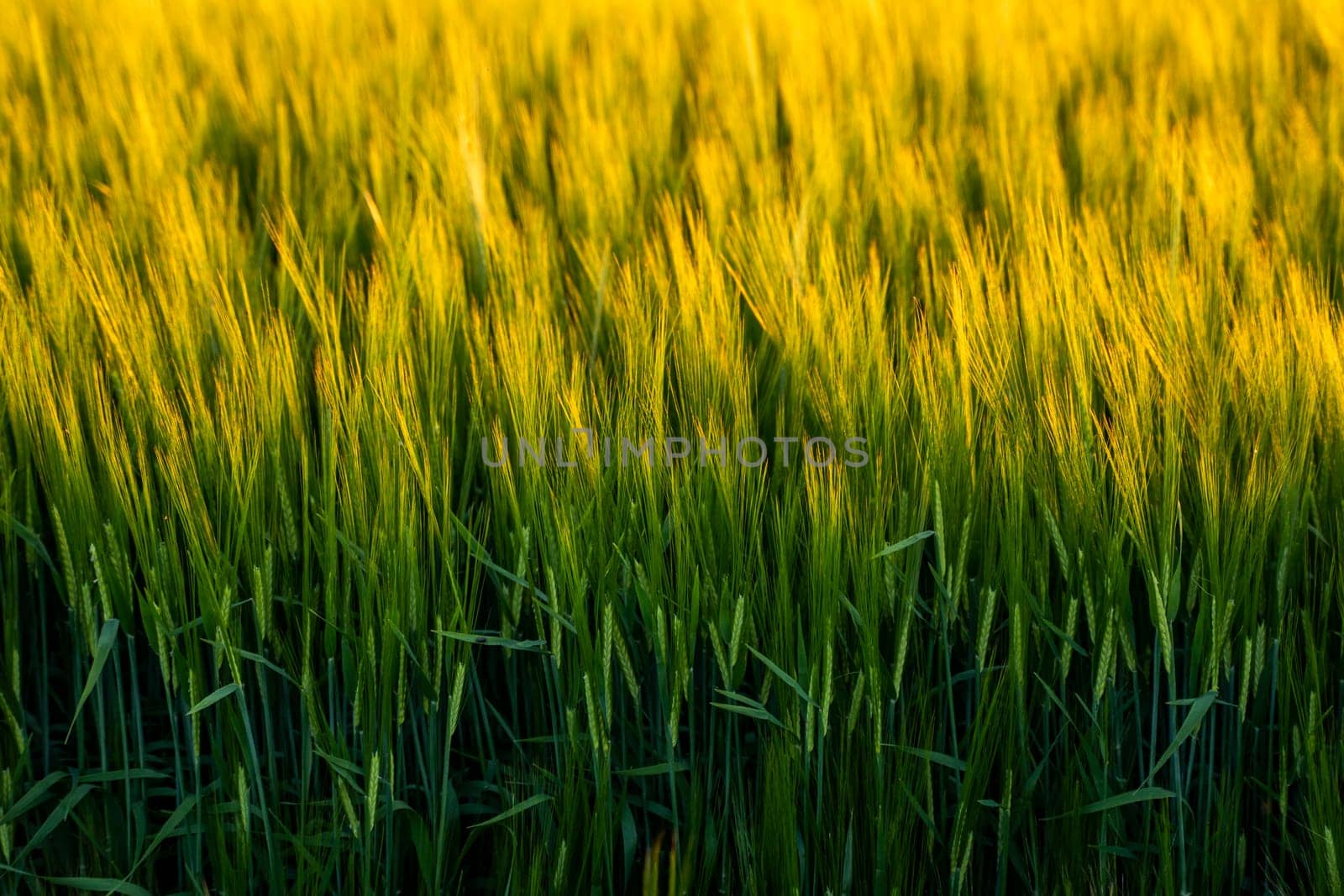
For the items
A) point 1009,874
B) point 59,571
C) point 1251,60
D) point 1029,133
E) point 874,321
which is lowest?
point 1009,874

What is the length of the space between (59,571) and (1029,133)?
145 centimetres

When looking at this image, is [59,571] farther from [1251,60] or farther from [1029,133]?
[1251,60]

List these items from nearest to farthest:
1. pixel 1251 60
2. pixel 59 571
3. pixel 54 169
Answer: pixel 59 571, pixel 54 169, pixel 1251 60

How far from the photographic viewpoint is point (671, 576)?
1.12 meters

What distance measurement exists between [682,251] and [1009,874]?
2.39 ft

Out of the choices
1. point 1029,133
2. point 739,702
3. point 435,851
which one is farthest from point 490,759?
point 1029,133

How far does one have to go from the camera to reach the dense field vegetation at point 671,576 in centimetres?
100

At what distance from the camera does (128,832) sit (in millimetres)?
1042

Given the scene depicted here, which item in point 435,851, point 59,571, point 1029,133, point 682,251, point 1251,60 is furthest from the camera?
point 1251,60

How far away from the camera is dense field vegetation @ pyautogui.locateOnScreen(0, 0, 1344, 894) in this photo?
3.27ft

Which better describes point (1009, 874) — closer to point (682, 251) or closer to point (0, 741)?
point (682, 251)

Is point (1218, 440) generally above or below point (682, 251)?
below

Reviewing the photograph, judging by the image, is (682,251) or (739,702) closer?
(739,702)

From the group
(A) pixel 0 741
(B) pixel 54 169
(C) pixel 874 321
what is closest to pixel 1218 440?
(C) pixel 874 321
